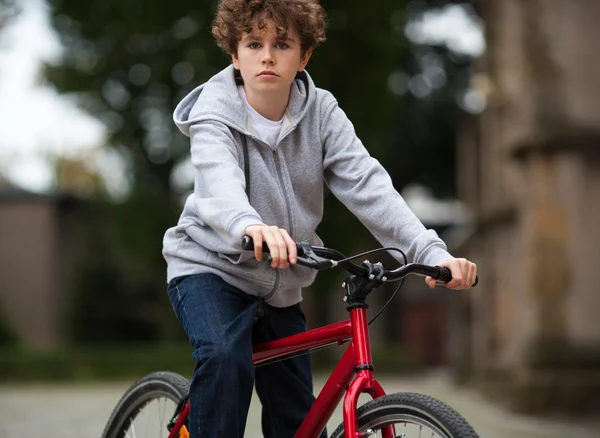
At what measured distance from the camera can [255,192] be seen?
3.17 metres

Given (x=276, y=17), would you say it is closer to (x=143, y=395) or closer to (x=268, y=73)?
(x=268, y=73)

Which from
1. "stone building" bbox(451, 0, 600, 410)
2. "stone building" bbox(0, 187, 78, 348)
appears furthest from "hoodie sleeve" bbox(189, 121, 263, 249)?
"stone building" bbox(0, 187, 78, 348)

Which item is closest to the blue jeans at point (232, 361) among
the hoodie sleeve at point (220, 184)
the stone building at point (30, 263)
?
the hoodie sleeve at point (220, 184)

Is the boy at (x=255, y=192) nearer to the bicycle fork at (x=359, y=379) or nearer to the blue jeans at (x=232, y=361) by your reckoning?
the blue jeans at (x=232, y=361)

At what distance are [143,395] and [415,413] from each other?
1.37 m

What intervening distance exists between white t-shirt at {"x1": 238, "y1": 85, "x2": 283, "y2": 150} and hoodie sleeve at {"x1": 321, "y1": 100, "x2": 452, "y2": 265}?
165 millimetres

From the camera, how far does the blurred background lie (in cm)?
1173

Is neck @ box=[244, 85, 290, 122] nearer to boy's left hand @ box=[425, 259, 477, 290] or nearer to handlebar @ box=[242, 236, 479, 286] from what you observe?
handlebar @ box=[242, 236, 479, 286]

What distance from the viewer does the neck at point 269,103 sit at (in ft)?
10.6

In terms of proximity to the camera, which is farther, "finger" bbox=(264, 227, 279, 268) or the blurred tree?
the blurred tree

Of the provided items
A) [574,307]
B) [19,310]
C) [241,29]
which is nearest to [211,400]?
[241,29]

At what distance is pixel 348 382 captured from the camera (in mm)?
2943

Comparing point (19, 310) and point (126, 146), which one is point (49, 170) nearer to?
point (19, 310)

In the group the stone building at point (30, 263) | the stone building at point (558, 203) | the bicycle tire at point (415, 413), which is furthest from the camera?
the stone building at point (30, 263)
